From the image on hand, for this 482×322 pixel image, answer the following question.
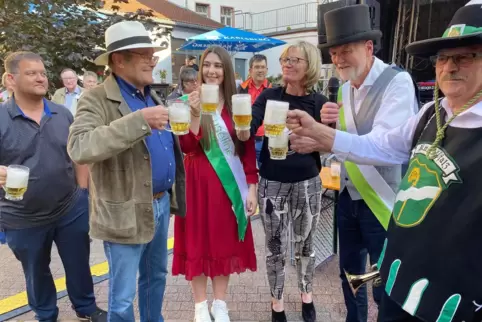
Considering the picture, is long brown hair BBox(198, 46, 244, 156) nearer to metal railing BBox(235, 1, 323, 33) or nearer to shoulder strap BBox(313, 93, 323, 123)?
shoulder strap BBox(313, 93, 323, 123)

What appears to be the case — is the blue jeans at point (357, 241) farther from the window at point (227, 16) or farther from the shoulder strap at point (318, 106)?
the window at point (227, 16)

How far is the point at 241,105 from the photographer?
222cm

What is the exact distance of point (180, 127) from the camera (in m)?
2.07

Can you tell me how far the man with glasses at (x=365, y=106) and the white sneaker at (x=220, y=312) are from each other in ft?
3.88

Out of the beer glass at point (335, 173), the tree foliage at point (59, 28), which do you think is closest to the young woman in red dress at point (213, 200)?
the beer glass at point (335, 173)

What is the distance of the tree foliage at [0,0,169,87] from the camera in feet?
13.2

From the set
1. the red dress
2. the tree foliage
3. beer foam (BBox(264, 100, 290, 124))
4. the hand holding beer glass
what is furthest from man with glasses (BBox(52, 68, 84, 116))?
beer foam (BBox(264, 100, 290, 124))

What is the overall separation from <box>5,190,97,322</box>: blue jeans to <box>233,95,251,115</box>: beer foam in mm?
1480

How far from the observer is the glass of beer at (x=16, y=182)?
7.62 ft

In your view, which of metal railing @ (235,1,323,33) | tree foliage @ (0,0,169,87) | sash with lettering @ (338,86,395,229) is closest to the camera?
sash with lettering @ (338,86,395,229)

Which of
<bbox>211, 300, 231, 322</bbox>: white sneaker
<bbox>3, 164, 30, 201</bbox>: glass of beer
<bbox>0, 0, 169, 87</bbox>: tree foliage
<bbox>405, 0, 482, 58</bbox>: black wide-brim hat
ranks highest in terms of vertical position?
<bbox>0, 0, 169, 87</bbox>: tree foliage

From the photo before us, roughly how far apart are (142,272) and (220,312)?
0.74 m

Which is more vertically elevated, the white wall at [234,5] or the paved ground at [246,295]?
the white wall at [234,5]

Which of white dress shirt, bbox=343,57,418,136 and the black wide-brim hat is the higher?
the black wide-brim hat
